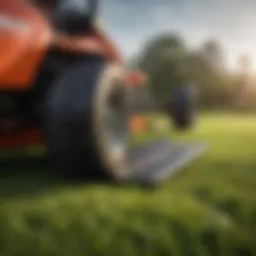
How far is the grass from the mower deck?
0.02 m

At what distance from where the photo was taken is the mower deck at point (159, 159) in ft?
2.84

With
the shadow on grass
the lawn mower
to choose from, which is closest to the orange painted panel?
the lawn mower

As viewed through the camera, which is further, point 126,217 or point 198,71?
point 198,71

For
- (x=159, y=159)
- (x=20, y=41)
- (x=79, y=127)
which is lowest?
(x=159, y=159)

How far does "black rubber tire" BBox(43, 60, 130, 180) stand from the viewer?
827 millimetres

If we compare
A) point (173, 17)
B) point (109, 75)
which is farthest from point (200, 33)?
point (109, 75)

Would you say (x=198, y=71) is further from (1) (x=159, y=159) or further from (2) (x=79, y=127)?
(2) (x=79, y=127)

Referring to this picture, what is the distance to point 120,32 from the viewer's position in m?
0.87

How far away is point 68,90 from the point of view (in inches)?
33.2

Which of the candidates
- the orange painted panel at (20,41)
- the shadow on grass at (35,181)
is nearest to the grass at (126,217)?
the shadow on grass at (35,181)

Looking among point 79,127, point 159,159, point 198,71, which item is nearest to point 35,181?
point 79,127

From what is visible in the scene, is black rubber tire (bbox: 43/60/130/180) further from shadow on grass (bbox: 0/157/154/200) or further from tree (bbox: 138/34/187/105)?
tree (bbox: 138/34/187/105)

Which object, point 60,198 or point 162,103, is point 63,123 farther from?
point 162,103

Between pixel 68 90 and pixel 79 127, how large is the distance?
56mm
